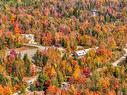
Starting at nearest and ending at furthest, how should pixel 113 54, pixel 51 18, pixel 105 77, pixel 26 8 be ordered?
pixel 105 77, pixel 113 54, pixel 51 18, pixel 26 8

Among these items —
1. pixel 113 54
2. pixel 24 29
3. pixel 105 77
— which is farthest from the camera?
pixel 24 29

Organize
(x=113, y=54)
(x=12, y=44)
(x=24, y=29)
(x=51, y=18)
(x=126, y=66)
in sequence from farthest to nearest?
(x=51, y=18) < (x=24, y=29) < (x=12, y=44) < (x=113, y=54) < (x=126, y=66)

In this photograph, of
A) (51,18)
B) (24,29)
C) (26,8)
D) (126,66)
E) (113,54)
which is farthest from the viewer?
(26,8)

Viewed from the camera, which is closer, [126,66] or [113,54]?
[126,66]

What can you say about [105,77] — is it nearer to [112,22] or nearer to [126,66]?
[126,66]

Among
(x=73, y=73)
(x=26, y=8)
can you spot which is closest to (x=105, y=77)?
(x=73, y=73)

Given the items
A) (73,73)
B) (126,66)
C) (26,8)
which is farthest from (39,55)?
(26,8)

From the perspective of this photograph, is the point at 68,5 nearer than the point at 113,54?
No

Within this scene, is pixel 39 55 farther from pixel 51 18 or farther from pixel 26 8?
pixel 26 8
